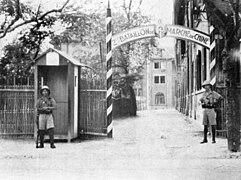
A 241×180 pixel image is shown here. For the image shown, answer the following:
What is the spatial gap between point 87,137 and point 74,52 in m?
0.62

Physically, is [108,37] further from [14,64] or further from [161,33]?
[14,64]

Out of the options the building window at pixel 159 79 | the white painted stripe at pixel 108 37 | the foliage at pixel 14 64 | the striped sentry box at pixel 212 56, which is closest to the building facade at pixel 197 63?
the striped sentry box at pixel 212 56

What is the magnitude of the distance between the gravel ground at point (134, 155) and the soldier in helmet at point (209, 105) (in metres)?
0.07

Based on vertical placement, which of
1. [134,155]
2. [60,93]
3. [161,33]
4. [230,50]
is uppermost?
[161,33]

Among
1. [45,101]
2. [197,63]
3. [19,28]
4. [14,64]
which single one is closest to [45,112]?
[45,101]

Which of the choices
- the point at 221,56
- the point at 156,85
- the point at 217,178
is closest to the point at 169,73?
the point at 156,85

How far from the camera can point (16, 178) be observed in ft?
9.78

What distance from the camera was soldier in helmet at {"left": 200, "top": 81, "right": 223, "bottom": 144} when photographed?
337cm

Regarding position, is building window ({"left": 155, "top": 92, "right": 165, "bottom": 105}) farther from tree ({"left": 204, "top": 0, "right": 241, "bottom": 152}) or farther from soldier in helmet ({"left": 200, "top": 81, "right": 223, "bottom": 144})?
tree ({"left": 204, "top": 0, "right": 241, "bottom": 152})

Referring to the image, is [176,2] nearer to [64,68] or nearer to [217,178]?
[64,68]

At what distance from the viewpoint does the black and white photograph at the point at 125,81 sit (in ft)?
10.7

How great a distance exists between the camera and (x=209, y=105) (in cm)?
340

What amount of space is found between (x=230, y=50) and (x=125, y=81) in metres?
0.76

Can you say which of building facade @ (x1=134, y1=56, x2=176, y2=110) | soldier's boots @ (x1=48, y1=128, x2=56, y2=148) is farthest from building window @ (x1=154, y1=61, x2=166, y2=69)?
soldier's boots @ (x1=48, y1=128, x2=56, y2=148)
